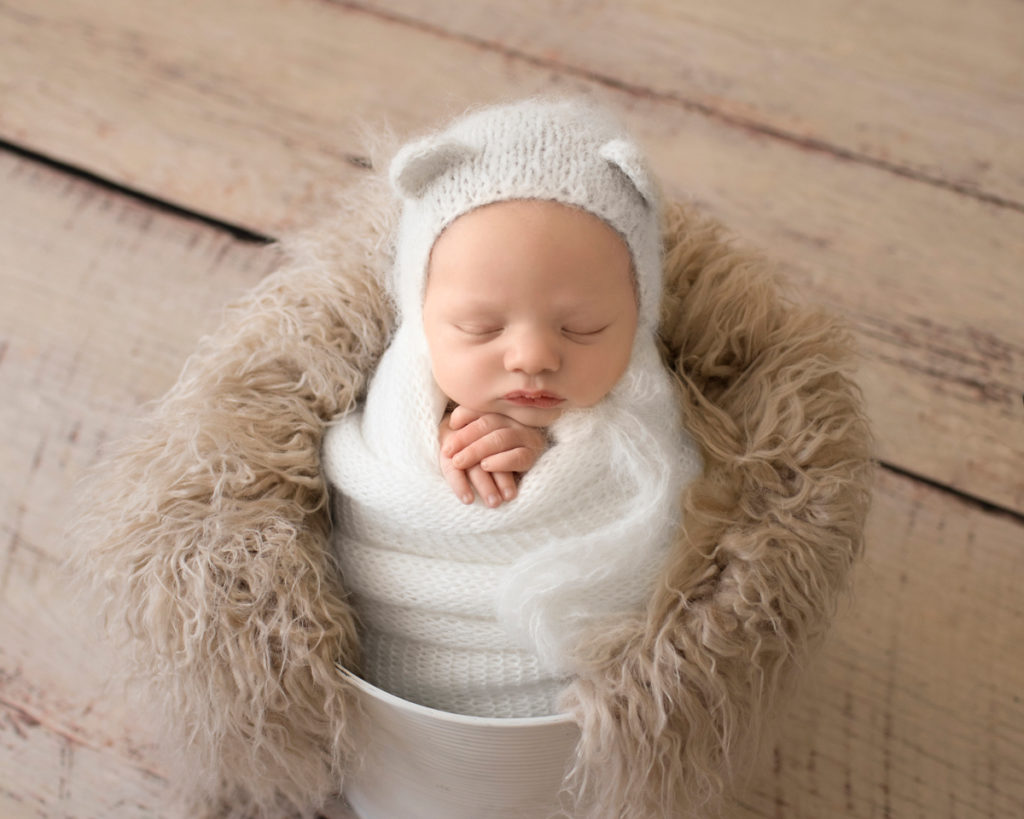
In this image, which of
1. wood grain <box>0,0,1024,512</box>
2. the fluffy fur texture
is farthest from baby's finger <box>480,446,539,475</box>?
wood grain <box>0,0,1024,512</box>

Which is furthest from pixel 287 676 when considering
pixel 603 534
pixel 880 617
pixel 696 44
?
pixel 696 44

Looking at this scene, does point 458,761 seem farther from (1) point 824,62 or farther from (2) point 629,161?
(1) point 824,62

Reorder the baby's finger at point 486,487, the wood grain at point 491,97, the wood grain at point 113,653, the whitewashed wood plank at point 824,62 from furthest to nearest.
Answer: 1. the whitewashed wood plank at point 824,62
2. the wood grain at point 491,97
3. the wood grain at point 113,653
4. the baby's finger at point 486,487

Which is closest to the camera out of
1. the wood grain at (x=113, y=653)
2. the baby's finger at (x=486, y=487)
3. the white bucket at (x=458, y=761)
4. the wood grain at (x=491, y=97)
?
the white bucket at (x=458, y=761)

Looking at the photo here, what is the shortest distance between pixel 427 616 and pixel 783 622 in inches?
10.7

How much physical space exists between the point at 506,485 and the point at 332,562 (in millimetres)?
163

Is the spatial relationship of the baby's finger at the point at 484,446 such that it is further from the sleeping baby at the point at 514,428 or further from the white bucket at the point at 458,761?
the white bucket at the point at 458,761

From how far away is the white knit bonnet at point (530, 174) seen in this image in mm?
735

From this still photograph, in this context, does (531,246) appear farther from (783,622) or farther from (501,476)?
(783,622)

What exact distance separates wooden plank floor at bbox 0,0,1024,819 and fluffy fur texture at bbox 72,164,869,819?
0.20 meters

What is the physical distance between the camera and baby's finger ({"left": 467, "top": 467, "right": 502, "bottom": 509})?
0.77 meters

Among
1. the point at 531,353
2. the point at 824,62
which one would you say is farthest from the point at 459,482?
the point at 824,62

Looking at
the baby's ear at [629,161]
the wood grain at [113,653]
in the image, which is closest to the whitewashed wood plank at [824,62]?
the wood grain at [113,653]

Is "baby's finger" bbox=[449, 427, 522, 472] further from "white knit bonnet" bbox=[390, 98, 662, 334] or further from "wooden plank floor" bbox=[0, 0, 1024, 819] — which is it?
"wooden plank floor" bbox=[0, 0, 1024, 819]
